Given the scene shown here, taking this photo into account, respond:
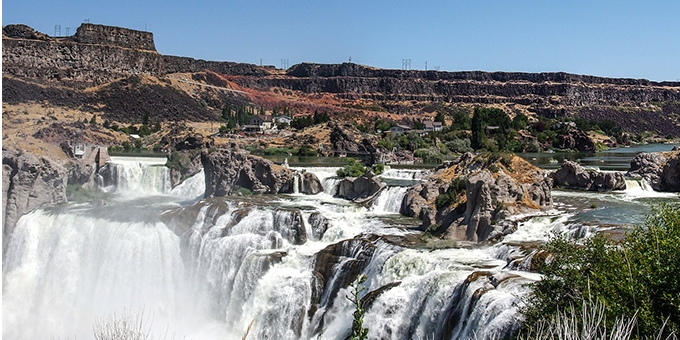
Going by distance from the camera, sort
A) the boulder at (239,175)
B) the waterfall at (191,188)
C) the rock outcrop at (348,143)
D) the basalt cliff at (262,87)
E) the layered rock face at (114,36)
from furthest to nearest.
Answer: the layered rock face at (114,36)
the basalt cliff at (262,87)
the rock outcrop at (348,143)
the waterfall at (191,188)
the boulder at (239,175)

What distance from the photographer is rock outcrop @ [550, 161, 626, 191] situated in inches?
1308

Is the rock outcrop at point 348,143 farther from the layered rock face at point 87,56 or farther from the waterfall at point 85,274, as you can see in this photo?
the layered rock face at point 87,56

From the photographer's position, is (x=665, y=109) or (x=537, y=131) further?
(x=665, y=109)

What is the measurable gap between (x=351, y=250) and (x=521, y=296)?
914 cm

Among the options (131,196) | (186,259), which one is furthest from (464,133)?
(186,259)

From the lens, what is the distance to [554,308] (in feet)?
40.7

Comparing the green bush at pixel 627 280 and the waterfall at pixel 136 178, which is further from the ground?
the green bush at pixel 627 280

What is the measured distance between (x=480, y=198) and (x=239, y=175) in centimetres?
1617

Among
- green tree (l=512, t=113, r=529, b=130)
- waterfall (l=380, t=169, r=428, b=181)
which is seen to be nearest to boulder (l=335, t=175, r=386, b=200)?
waterfall (l=380, t=169, r=428, b=181)

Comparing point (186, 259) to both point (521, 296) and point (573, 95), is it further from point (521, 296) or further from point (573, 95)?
point (573, 95)

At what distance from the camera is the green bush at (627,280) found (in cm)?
1002

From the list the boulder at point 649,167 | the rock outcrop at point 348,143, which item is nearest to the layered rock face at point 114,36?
the rock outcrop at point 348,143

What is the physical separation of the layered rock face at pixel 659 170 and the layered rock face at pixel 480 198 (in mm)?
8207

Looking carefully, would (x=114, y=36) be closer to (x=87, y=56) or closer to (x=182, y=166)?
(x=87, y=56)
